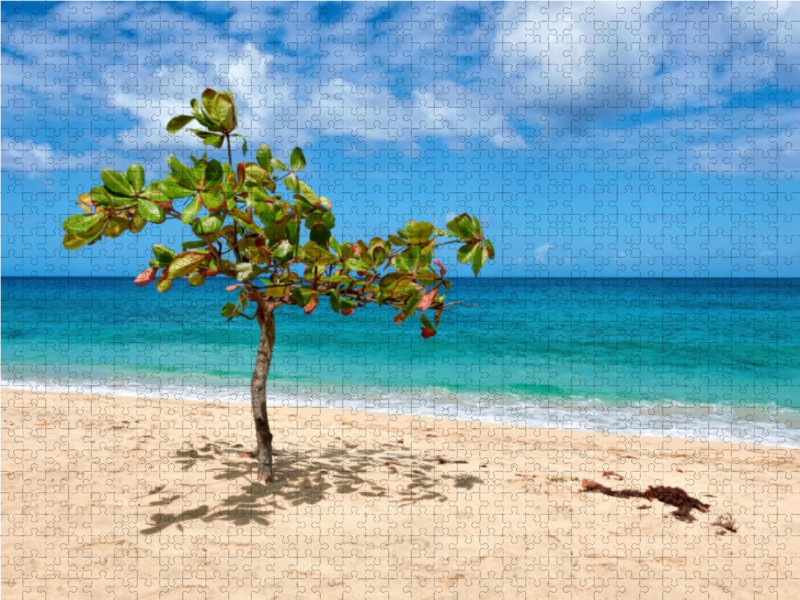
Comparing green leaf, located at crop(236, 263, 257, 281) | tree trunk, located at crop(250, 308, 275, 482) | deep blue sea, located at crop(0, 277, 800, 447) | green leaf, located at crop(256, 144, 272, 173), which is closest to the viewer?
green leaf, located at crop(236, 263, 257, 281)

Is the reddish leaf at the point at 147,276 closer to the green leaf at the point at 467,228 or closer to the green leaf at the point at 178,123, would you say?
the green leaf at the point at 178,123

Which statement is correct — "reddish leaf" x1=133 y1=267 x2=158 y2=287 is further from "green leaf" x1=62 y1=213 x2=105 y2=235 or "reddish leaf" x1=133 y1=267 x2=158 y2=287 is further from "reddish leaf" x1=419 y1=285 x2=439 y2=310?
"reddish leaf" x1=419 y1=285 x2=439 y2=310

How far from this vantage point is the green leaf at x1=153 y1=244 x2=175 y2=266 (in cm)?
366

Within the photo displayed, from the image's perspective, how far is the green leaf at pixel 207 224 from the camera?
11.5 ft

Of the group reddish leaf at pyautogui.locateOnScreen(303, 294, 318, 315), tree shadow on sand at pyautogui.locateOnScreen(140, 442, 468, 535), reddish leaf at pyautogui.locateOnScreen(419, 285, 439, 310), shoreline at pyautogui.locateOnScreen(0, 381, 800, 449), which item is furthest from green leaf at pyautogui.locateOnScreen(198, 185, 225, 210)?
shoreline at pyautogui.locateOnScreen(0, 381, 800, 449)

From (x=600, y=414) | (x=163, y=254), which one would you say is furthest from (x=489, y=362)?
(x=163, y=254)

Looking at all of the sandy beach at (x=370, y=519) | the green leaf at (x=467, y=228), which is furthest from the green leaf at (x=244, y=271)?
the sandy beach at (x=370, y=519)

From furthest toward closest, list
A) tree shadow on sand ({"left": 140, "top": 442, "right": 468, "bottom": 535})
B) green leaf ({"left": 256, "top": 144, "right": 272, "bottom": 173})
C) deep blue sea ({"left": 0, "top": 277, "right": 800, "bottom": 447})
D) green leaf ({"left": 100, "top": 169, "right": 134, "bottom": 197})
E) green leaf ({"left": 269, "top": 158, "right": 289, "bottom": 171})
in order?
deep blue sea ({"left": 0, "top": 277, "right": 800, "bottom": 447}) → tree shadow on sand ({"left": 140, "top": 442, "right": 468, "bottom": 535}) → green leaf ({"left": 256, "top": 144, "right": 272, "bottom": 173}) → green leaf ({"left": 269, "top": 158, "right": 289, "bottom": 171}) → green leaf ({"left": 100, "top": 169, "right": 134, "bottom": 197})

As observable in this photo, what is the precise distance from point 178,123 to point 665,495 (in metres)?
5.07

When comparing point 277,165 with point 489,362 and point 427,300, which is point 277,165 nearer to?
point 427,300

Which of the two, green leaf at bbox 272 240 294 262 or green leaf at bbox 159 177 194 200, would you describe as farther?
green leaf at bbox 272 240 294 262

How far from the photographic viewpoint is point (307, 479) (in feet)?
17.3

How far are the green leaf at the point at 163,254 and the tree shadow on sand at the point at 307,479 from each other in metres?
2.08

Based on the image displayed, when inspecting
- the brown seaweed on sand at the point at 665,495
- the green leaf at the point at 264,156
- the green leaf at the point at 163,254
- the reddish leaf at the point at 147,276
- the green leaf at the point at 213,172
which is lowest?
the brown seaweed on sand at the point at 665,495
